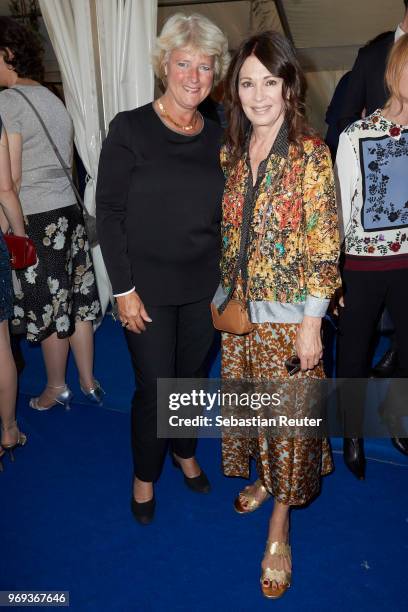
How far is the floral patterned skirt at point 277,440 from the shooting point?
1.58m

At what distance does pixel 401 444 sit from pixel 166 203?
4.69 feet

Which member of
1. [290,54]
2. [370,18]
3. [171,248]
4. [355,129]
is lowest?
[171,248]

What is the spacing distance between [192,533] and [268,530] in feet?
0.86

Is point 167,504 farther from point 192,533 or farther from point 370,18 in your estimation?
point 370,18

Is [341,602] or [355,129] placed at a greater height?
[355,129]

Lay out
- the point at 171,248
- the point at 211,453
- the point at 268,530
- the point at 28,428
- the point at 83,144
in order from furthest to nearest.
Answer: the point at 83,144
the point at 28,428
the point at 211,453
the point at 268,530
the point at 171,248

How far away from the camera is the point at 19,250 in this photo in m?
2.02

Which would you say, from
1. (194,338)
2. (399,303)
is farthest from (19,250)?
(399,303)

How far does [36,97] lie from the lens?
83.2 inches

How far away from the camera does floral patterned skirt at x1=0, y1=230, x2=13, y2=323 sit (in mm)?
1961

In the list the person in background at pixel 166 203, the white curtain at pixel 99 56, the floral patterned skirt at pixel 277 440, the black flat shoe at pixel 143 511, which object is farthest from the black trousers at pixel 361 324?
the white curtain at pixel 99 56

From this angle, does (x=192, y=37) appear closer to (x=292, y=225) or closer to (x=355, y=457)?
(x=292, y=225)

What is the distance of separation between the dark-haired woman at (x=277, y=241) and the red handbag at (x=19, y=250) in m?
0.77

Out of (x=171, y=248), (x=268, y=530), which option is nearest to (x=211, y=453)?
(x=268, y=530)
